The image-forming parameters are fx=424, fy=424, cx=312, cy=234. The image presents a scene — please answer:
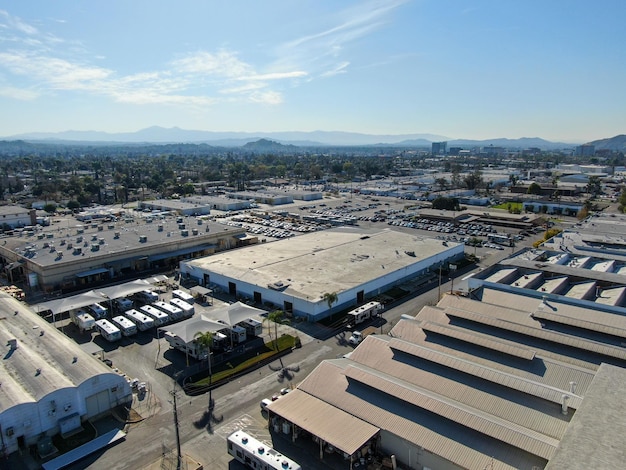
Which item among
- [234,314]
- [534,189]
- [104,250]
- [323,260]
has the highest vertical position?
[104,250]

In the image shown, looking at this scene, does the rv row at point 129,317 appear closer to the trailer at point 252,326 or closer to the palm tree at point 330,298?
the trailer at point 252,326

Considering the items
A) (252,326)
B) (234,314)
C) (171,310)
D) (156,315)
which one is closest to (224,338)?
(234,314)

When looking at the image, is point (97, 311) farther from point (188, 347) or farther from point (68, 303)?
point (188, 347)

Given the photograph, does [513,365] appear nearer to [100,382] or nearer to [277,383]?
[277,383]

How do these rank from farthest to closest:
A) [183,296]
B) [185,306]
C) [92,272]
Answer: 1. [92,272]
2. [183,296]
3. [185,306]

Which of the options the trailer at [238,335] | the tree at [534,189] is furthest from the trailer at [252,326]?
the tree at [534,189]

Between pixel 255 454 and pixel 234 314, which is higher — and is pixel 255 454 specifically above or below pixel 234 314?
below

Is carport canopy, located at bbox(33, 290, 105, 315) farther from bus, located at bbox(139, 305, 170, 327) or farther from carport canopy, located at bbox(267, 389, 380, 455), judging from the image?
carport canopy, located at bbox(267, 389, 380, 455)

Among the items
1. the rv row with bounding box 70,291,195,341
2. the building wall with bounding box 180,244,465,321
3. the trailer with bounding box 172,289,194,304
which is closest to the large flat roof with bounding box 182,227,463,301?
the building wall with bounding box 180,244,465,321

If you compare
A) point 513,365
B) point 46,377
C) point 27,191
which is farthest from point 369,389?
point 27,191
